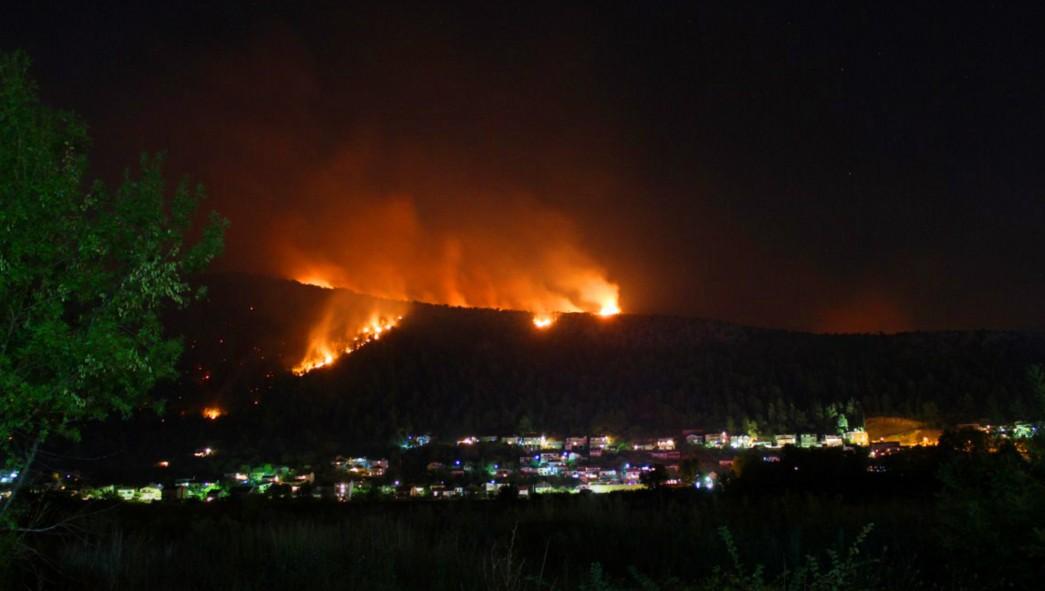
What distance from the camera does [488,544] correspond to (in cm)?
1185

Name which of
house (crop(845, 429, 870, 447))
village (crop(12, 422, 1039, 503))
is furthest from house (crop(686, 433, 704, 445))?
house (crop(845, 429, 870, 447))

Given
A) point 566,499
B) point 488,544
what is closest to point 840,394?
point 566,499

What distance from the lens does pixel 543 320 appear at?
79.6 m

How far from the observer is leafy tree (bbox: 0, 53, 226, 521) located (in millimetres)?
7473

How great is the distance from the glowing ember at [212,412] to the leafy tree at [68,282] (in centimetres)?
3911

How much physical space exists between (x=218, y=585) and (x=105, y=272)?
355cm

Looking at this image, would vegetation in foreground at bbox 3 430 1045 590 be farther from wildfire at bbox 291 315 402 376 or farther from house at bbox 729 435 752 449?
wildfire at bbox 291 315 402 376

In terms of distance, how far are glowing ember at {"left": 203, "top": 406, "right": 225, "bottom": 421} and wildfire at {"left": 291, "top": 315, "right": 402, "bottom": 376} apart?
12705mm

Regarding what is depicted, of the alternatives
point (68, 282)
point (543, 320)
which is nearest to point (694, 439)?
point (543, 320)

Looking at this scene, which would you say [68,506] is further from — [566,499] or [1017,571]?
[1017,571]

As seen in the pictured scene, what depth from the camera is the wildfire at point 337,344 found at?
208ft

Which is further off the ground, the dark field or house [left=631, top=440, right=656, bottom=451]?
house [left=631, top=440, right=656, bottom=451]

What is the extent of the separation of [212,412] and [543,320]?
39034mm

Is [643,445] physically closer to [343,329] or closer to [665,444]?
[665,444]
